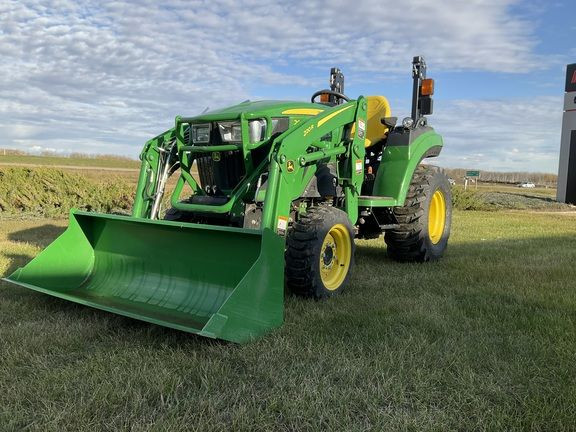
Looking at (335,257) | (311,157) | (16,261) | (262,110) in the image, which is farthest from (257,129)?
(16,261)

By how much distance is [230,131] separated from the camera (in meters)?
4.66

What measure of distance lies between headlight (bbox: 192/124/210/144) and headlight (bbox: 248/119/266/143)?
0.45 meters

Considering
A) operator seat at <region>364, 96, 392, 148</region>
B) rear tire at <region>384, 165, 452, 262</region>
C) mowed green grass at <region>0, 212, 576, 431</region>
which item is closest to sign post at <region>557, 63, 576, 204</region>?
rear tire at <region>384, 165, 452, 262</region>

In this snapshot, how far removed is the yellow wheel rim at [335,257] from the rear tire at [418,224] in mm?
1480

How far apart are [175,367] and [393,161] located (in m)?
3.77

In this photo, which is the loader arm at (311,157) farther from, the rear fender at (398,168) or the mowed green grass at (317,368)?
the mowed green grass at (317,368)

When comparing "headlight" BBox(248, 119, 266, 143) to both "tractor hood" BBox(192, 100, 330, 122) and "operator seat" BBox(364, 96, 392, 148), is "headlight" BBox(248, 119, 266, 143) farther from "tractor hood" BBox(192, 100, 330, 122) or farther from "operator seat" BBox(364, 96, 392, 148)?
"operator seat" BBox(364, 96, 392, 148)

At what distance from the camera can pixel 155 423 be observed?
7.70ft

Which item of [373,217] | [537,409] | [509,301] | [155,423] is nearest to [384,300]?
[509,301]

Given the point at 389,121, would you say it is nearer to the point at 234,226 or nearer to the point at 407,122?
the point at 407,122

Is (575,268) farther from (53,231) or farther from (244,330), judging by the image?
(53,231)

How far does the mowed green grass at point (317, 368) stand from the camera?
246 cm

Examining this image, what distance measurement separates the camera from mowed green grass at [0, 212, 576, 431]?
2455mm

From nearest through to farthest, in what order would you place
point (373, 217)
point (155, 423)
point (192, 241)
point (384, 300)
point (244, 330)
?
point (155, 423) → point (244, 330) → point (192, 241) → point (384, 300) → point (373, 217)
